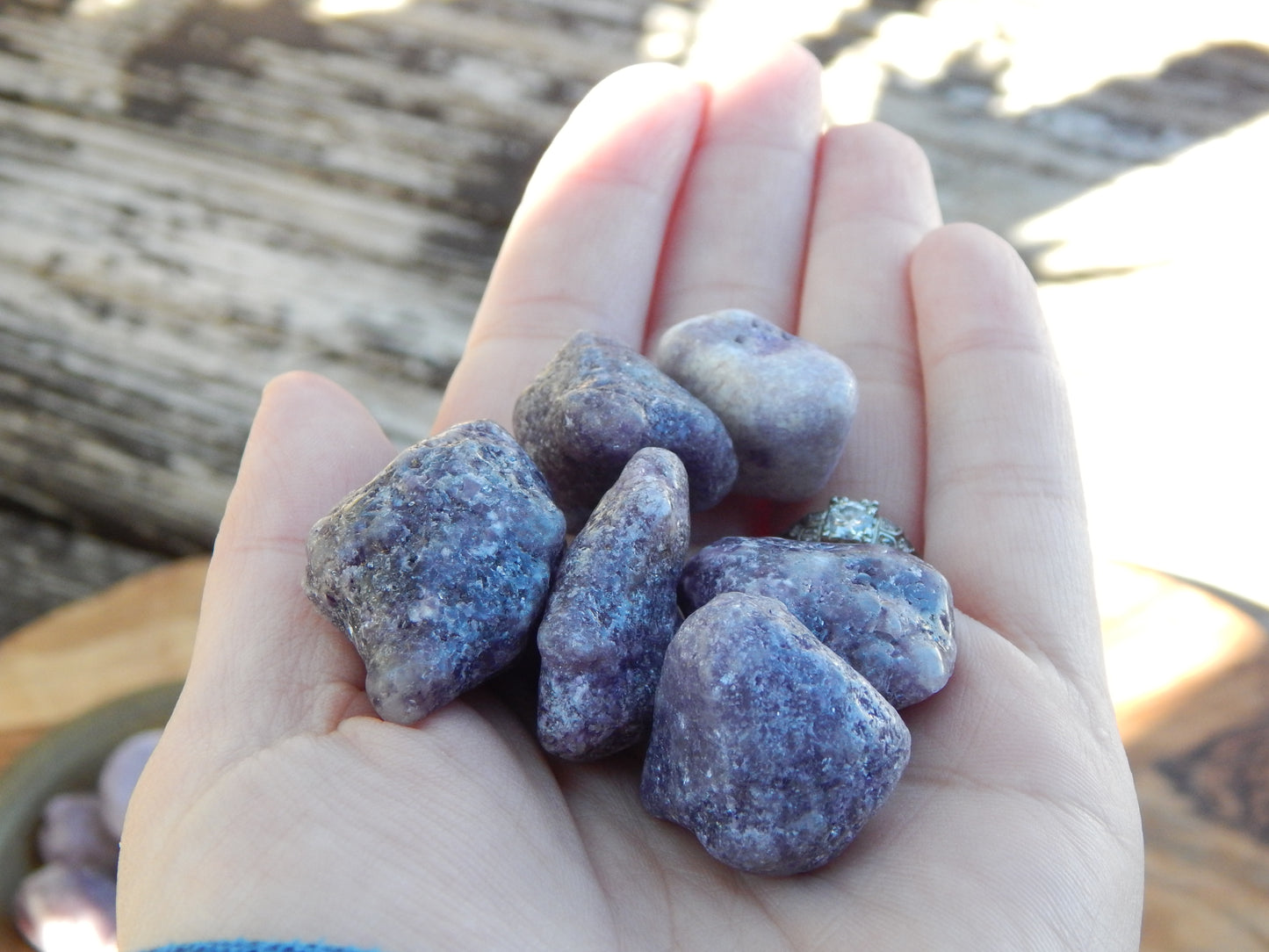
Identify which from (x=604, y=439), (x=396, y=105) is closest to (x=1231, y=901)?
(x=604, y=439)

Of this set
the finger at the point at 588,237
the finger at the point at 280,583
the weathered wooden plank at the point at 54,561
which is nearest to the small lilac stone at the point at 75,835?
the finger at the point at 280,583

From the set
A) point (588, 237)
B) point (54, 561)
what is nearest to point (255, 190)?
point (588, 237)

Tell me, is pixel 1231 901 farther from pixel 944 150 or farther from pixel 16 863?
pixel 16 863

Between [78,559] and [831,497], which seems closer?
[831,497]

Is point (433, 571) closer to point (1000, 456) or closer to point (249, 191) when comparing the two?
point (1000, 456)

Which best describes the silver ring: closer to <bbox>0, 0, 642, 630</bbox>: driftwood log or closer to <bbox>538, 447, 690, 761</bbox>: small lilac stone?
<bbox>538, 447, 690, 761</bbox>: small lilac stone

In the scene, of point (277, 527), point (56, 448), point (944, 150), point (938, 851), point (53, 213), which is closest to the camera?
point (938, 851)

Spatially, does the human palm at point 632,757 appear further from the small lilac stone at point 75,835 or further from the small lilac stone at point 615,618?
the small lilac stone at point 75,835

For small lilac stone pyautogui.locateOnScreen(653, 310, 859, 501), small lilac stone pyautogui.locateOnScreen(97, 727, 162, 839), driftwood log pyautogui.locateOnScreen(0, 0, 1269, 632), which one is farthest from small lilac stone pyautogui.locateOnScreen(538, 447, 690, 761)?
driftwood log pyautogui.locateOnScreen(0, 0, 1269, 632)
